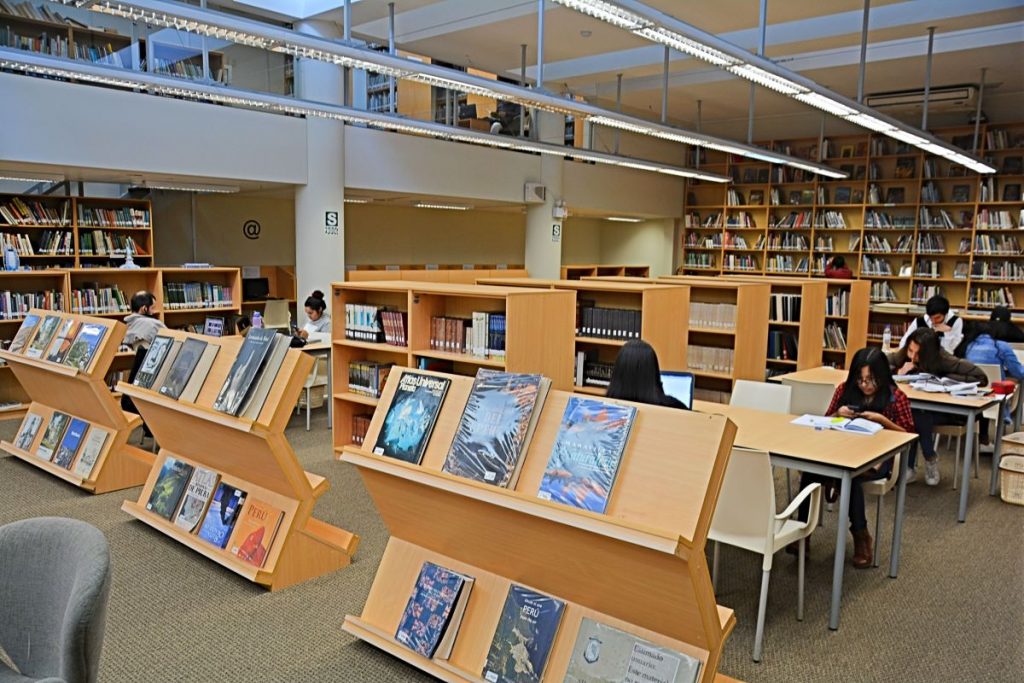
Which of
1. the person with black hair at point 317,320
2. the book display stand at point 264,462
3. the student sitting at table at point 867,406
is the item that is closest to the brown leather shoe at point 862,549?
the student sitting at table at point 867,406

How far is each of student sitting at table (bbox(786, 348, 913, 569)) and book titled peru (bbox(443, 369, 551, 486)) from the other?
7.98ft

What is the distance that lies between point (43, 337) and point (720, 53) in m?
5.63

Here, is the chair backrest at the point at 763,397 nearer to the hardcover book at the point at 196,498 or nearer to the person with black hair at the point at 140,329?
the hardcover book at the point at 196,498

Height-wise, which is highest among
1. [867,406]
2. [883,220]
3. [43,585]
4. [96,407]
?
[883,220]

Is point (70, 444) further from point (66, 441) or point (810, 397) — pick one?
point (810, 397)

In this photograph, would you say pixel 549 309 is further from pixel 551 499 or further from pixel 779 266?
pixel 779 266

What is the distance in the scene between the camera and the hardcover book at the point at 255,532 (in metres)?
3.92

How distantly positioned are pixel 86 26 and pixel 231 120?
158cm

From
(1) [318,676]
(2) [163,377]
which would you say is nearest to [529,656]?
(1) [318,676]

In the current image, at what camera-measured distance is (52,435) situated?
5.88m

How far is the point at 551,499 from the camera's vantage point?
248 centimetres

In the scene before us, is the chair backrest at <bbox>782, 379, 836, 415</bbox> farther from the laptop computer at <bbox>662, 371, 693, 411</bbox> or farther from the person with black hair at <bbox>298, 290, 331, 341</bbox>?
the person with black hair at <bbox>298, 290, 331, 341</bbox>

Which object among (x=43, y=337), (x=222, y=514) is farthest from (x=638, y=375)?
(x=43, y=337)

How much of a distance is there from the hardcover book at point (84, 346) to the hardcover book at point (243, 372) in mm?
1776
